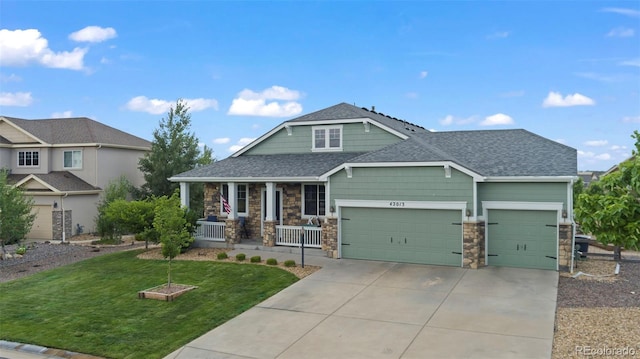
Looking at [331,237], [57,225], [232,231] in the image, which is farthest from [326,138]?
[57,225]

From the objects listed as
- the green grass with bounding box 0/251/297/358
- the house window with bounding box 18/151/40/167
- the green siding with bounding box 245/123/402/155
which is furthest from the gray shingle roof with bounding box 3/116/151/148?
the green grass with bounding box 0/251/297/358

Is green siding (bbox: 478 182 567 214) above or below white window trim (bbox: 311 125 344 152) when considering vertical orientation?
below

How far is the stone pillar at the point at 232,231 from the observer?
755 inches

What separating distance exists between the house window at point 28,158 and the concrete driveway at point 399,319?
2419 centimetres

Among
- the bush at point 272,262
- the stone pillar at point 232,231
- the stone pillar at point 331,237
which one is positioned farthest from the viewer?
the stone pillar at point 232,231

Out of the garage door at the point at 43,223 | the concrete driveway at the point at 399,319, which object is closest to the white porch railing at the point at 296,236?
the concrete driveway at the point at 399,319

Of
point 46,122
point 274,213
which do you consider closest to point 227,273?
point 274,213

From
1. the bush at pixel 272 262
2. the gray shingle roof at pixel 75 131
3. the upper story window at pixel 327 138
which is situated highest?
the gray shingle roof at pixel 75 131

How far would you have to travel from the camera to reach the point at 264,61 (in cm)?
2611

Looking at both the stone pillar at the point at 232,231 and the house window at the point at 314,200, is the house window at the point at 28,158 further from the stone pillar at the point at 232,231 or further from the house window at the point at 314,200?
the house window at the point at 314,200

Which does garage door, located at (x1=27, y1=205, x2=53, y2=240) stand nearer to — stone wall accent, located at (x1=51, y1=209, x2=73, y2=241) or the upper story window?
stone wall accent, located at (x1=51, y1=209, x2=73, y2=241)

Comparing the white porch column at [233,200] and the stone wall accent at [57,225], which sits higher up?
the white porch column at [233,200]

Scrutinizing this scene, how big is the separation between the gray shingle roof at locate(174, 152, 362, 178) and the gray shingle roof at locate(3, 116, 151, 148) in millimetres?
12679

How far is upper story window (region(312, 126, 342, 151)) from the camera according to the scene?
20953 mm
